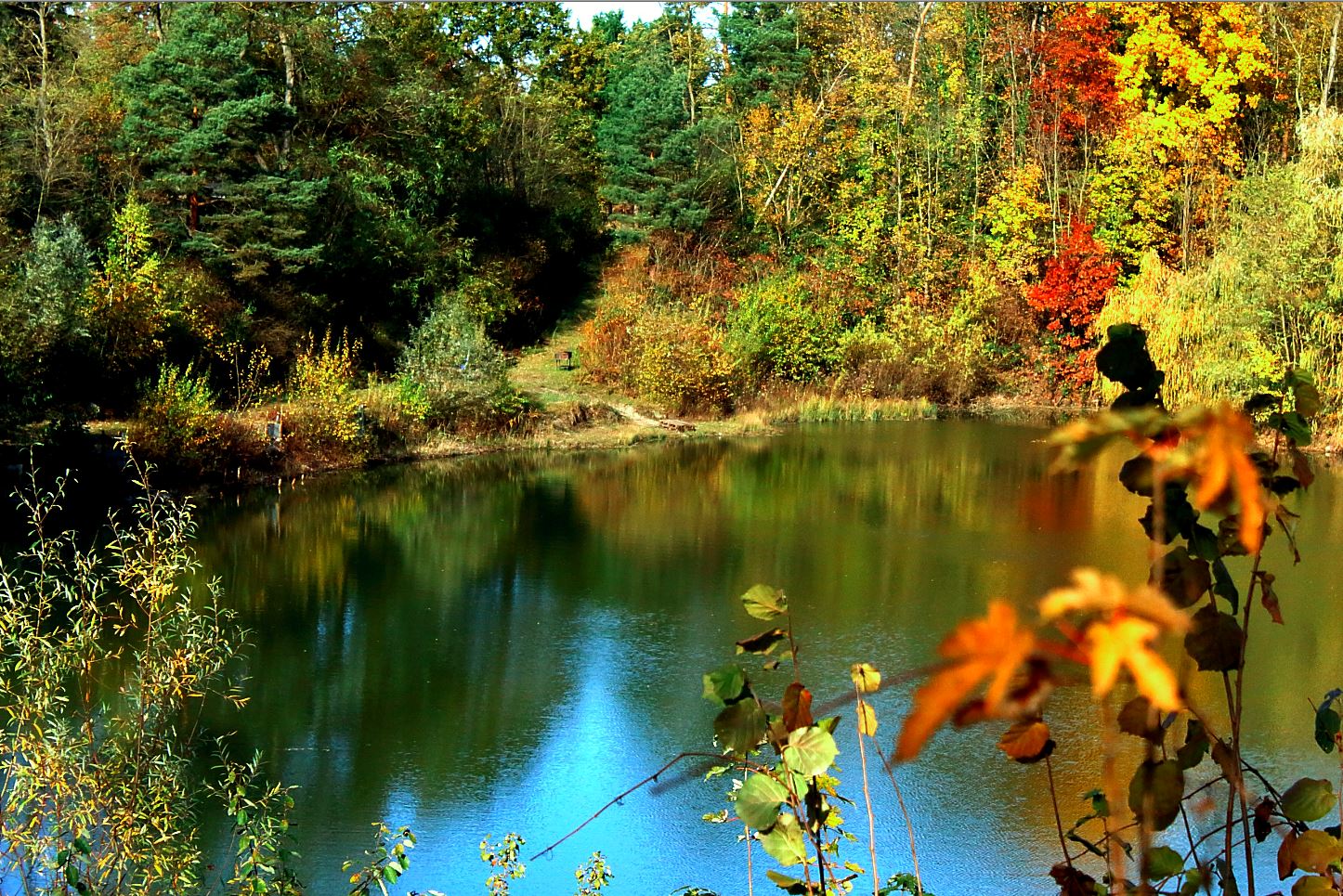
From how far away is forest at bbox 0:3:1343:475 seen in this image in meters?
16.9

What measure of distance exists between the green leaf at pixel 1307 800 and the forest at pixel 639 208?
1280 centimetres

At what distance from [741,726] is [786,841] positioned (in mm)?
189

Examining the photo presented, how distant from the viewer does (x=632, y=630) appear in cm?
1048

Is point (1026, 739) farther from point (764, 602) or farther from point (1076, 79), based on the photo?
point (1076, 79)

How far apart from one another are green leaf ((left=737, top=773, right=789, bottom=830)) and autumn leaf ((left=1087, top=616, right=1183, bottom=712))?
3.19 ft

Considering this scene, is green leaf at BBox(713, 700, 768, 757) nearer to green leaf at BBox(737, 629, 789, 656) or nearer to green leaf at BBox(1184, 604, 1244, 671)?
green leaf at BBox(737, 629, 789, 656)

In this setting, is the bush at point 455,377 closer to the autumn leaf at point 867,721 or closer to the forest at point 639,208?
the forest at point 639,208

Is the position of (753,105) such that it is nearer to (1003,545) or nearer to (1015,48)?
(1015,48)

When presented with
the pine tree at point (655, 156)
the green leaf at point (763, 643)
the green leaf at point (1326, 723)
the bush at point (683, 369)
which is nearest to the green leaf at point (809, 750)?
the green leaf at point (763, 643)

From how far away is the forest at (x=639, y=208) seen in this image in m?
16.9

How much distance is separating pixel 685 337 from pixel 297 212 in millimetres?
5827

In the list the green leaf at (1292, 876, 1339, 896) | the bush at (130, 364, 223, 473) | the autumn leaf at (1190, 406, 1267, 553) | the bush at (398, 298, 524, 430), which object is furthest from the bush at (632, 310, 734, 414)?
the autumn leaf at (1190, 406, 1267, 553)

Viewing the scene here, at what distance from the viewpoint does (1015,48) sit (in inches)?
993

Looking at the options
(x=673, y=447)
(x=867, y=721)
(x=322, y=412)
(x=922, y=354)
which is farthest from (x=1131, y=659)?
(x=922, y=354)
